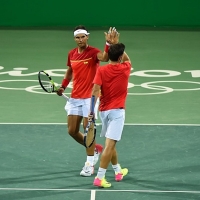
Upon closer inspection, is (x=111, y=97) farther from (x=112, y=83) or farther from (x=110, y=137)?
(x=110, y=137)

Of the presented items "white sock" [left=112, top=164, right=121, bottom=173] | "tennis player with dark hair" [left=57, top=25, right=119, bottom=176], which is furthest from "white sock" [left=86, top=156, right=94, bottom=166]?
"white sock" [left=112, top=164, right=121, bottom=173]

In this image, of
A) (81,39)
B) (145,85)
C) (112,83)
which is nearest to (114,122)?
(112,83)

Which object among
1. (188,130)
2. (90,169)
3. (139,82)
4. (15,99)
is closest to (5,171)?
(90,169)

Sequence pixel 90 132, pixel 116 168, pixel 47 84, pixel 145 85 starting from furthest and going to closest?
pixel 145 85, pixel 47 84, pixel 116 168, pixel 90 132

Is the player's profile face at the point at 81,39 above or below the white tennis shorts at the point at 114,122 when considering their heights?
above

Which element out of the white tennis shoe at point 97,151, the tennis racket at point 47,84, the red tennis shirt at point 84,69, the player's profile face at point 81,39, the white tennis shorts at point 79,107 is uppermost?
the player's profile face at point 81,39

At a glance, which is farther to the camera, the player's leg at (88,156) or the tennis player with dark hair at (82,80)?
the tennis player with dark hair at (82,80)

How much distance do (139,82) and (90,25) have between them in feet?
27.5

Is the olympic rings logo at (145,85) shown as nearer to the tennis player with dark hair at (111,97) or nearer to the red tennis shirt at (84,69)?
the red tennis shirt at (84,69)

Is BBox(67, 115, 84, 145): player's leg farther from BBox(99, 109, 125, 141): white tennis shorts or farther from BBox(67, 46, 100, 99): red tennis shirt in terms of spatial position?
BBox(99, 109, 125, 141): white tennis shorts

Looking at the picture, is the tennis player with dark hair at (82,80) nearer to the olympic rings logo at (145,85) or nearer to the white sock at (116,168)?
the white sock at (116,168)

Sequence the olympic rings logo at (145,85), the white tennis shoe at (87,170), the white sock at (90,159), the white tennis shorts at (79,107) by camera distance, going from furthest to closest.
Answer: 1. the olympic rings logo at (145,85)
2. the white tennis shorts at (79,107)
3. the white sock at (90,159)
4. the white tennis shoe at (87,170)

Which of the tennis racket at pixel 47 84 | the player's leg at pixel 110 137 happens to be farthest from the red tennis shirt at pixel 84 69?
the player's leg at pixel 110 137

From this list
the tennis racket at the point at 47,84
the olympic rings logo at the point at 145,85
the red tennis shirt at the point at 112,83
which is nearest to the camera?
the red tennis shirt at the point at 112,83
